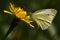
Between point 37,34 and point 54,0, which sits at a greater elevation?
point 54,0

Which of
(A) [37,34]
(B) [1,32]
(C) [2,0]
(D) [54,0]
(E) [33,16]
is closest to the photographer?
(E) [33,16]

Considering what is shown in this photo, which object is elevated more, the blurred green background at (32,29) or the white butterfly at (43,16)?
the white butterfly at (43,16)

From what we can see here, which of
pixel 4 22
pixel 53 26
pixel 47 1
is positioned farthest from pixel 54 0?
pixel 4 22

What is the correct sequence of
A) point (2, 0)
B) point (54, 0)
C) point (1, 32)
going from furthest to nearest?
point (2, 0) → point (54, 0) → point (1, 32)

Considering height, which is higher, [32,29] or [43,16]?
[43,16]

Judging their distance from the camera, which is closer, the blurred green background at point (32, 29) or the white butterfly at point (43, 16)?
the white butterfly at point (43, 16)

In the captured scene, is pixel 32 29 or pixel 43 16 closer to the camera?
pixel 43 16

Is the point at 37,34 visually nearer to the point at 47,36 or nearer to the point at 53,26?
the point at 47,36

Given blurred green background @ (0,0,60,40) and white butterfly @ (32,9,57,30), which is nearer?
white butterfly @ (32,9,57,30)

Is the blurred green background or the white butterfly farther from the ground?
the white butterfly

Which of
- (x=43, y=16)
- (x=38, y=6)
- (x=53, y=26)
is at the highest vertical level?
(x=43, y=16)

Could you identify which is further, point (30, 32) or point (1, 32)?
point (30, 32)
